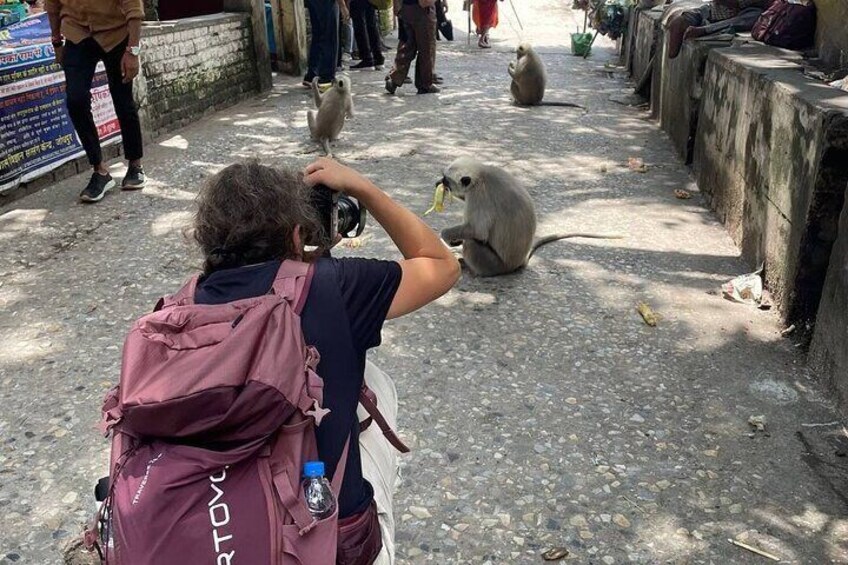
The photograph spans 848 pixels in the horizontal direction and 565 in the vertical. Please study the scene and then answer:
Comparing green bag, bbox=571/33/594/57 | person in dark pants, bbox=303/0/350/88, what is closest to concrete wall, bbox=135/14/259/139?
person in dark pants, bbox=303/0/350/88

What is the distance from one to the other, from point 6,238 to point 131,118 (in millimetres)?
1266

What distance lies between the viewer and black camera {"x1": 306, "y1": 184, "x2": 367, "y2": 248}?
71.3 inches

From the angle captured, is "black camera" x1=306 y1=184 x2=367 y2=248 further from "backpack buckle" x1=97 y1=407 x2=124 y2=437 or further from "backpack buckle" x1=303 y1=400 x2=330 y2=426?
"backpack buckle" x1=97 y1=407 x2=124 y2=437

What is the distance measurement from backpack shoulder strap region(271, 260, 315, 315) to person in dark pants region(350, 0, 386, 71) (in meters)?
10.5

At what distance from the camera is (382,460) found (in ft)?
6.36

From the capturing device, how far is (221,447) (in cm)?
137

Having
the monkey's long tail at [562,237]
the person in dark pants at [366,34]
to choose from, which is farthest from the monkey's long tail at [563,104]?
the monkey's long tail at [562,237]

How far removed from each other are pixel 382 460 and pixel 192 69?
7318mm

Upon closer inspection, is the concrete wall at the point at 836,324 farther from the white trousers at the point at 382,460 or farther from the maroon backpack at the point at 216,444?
the maroon backpack at the point at 216,444

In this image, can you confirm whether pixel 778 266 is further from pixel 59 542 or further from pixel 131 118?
pixel 131 118

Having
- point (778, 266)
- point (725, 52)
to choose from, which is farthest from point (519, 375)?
point (725, 52)

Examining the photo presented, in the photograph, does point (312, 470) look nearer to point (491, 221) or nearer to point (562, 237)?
point (491, 221)

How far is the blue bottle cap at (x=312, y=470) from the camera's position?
1434 mm

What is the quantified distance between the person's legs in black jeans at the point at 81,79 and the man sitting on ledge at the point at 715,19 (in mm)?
5071
